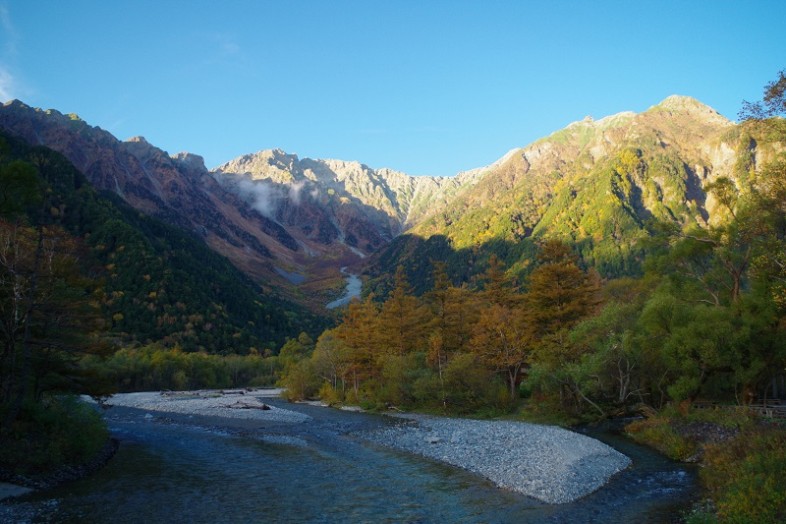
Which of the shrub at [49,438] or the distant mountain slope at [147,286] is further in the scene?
the distant mountain slope at [147,286]

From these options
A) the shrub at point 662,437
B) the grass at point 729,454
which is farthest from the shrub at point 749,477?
the shrub at point 662,437

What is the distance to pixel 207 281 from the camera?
604 feet

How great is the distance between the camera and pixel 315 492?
19297mm

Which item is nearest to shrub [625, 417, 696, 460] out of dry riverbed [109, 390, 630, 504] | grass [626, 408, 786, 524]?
grass [626, 408, 786, 524]

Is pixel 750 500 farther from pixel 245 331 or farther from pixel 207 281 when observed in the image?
pixel 207 281

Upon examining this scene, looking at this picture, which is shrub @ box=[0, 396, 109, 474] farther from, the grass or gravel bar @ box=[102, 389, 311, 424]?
the grass

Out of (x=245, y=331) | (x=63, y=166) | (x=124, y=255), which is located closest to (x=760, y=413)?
(x=245, y=331)

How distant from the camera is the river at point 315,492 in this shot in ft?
52.9

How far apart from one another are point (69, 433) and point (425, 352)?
37693 mm

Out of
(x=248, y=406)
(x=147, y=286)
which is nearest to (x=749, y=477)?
(x=248, y=406)

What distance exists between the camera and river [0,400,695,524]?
634 inches

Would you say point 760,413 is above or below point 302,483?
above

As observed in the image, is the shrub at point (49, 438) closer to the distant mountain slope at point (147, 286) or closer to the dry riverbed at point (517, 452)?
the dry riverbed at point (517, 452)

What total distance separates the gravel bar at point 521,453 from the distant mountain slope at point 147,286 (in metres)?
109
